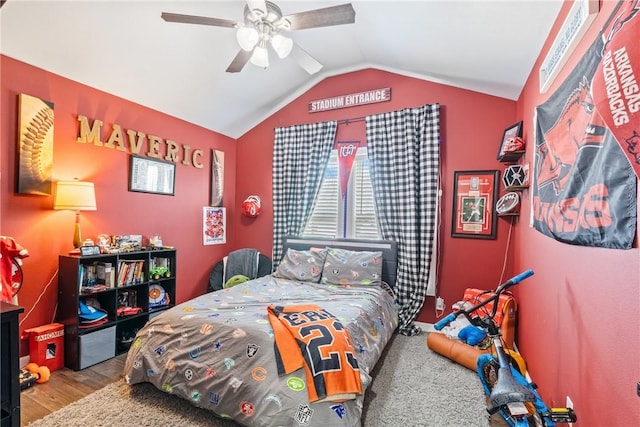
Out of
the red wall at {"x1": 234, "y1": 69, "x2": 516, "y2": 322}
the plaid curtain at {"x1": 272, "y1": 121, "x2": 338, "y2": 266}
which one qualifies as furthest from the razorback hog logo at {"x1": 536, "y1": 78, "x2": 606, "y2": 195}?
the plaid curtain at {"x1": 272, "y1": 121, "x2": 338, "y2": 266}

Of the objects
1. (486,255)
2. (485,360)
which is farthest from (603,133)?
(486,255)

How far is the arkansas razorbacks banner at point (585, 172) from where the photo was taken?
0.97 metres

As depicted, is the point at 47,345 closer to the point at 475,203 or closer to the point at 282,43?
the point at 282,43

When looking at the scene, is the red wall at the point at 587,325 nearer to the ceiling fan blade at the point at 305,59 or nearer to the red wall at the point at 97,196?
the ceiling fan blade at the point at 305,59

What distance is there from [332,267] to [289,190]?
4.41 ft

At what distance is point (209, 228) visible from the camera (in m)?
4.16

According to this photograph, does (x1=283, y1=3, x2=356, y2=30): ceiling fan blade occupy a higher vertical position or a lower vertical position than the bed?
higher

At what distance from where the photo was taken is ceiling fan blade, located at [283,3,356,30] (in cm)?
182

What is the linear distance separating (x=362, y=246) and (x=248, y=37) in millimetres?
2503

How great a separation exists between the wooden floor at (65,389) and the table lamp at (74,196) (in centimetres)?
138

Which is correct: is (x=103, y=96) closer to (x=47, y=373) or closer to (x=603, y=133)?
(x=47, y=373)

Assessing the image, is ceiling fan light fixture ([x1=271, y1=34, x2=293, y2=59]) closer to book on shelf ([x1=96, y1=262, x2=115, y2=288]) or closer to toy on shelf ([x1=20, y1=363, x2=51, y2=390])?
book on shelf ([x1=96, y1=262, x2=115, y2=288])

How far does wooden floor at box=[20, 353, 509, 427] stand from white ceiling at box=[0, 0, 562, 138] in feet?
8.48

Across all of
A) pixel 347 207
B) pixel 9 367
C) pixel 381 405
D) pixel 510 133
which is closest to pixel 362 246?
pixel 347 207
